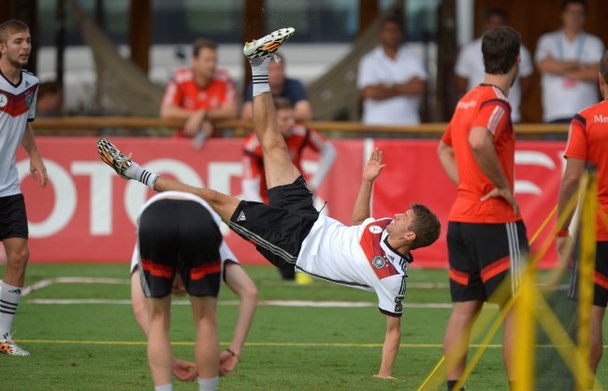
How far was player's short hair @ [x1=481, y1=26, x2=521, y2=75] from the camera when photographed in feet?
25.4

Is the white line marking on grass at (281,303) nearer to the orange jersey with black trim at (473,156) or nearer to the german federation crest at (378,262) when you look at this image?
the german federation crest at (378,262)

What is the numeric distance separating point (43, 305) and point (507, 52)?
20.6 feet

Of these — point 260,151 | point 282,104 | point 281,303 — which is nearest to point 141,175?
point 281,303

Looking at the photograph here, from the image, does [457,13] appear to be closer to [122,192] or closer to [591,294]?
[122,192]

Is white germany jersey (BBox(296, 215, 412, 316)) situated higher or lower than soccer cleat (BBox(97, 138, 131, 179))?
lower

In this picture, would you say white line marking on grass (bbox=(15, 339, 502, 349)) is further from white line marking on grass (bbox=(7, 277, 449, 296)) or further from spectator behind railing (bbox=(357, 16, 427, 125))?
spectator behind railing (bbox=(357, 16, 427, 125))

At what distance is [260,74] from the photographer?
955cm

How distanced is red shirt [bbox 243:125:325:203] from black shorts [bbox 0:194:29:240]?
3.62 meters

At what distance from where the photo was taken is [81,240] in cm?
1535

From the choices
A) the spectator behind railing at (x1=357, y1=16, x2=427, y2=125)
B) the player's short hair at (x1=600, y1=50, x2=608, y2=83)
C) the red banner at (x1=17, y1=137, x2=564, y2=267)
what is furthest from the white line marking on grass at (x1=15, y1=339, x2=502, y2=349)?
the spectator behind railing at (x1=357, y1=16, x2=427, y2=125)

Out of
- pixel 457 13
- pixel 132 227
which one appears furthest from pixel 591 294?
pixel 457 13

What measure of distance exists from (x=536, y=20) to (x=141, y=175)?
12.6 meters

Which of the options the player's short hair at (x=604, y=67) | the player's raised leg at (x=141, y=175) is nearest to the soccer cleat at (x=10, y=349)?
the player's raised leg at (x=141, y=175)

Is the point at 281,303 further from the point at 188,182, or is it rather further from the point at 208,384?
the point at 208,384
